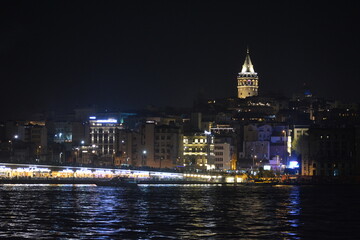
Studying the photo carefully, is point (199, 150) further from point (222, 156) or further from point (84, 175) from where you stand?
point (84, 175)

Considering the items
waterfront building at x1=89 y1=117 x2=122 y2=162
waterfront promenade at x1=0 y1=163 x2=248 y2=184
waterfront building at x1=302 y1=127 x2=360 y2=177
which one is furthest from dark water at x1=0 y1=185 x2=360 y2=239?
waterfront building at x1=89 y1=117 x2=122 y2=162

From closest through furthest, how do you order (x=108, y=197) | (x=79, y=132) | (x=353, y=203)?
(x=353, y=203) < (x=108, y=197) < (x=79, y=132)

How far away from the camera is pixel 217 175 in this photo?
129m

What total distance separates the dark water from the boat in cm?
2859

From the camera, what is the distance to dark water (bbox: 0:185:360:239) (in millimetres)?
51062

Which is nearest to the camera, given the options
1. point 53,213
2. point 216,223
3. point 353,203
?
point 216,223

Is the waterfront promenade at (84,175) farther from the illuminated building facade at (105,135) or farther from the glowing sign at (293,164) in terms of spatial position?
the illuminated building facade at (105,135)

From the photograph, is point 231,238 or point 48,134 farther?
point 48,134

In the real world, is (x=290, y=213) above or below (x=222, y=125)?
below

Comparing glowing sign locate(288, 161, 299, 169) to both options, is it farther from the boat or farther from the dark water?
the dark water

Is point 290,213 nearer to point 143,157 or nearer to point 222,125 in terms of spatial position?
point 143,157

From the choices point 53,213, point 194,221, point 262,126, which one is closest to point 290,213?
point 194,221

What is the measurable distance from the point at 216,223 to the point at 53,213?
13.3 m

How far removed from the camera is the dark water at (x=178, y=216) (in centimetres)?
5106
